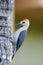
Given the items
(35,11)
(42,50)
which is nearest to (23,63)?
(42,50)

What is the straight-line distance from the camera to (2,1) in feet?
3.05

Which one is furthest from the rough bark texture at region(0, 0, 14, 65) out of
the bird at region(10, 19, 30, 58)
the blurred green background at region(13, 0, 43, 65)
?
the blurred green background at region(13, 0, 43, 65)

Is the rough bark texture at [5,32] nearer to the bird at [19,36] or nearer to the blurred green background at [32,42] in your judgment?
the bird at [19,36]

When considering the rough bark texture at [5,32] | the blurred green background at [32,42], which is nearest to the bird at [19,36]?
the rough bark texture at [5,32]

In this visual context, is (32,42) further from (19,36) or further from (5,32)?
(5,32)

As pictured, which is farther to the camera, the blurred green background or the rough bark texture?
the blurred green background

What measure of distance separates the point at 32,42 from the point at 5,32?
4.09ft

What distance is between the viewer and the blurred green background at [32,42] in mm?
2064

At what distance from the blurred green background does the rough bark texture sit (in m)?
1.09

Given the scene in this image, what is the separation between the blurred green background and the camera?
6.77 ft

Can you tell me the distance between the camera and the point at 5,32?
924 mm

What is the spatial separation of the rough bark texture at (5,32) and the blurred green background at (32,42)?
1.09m

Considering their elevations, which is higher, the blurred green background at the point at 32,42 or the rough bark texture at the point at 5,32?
the rough bark texture at the point at 5,32

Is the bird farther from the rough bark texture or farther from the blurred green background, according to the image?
the blurred green background
